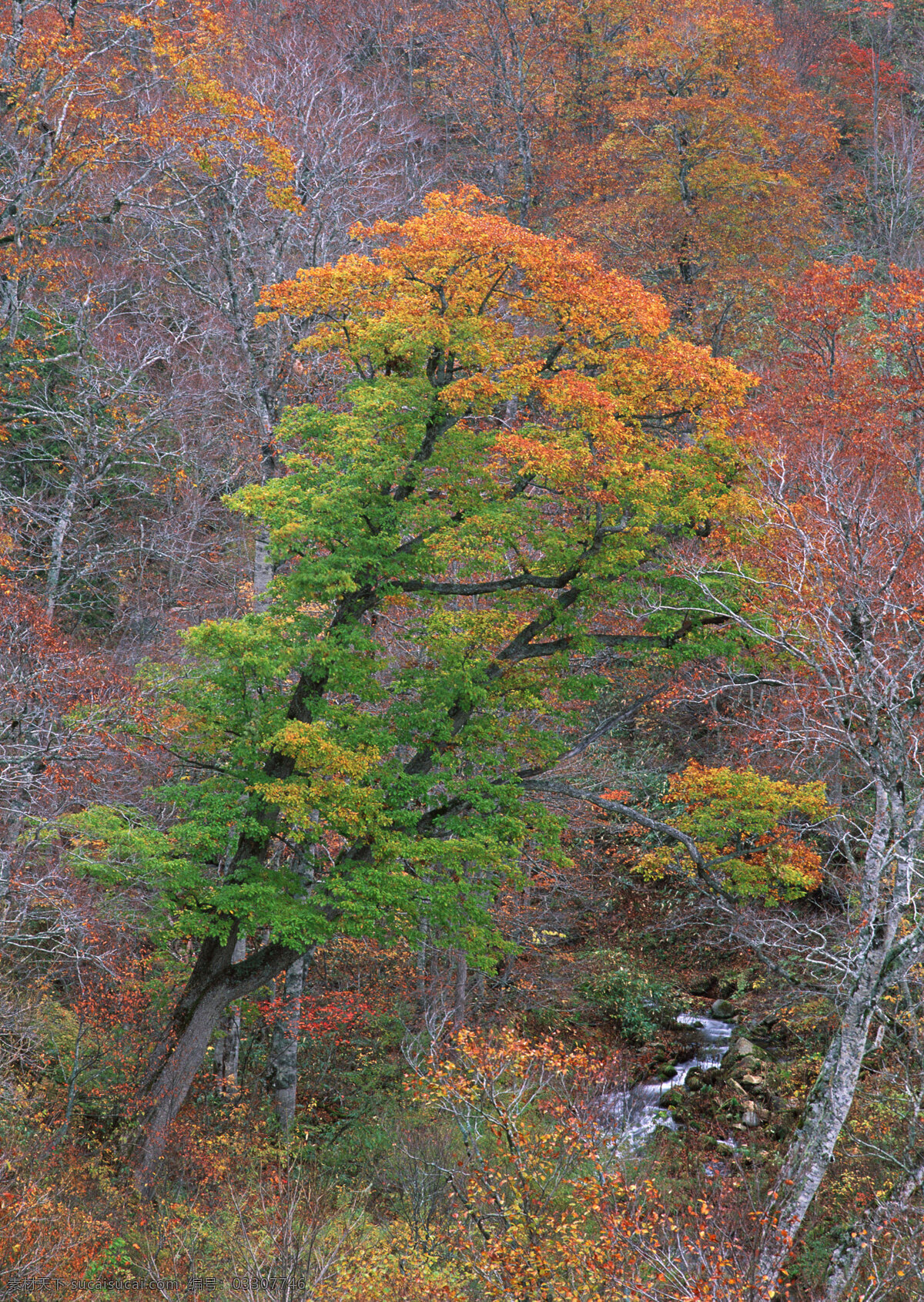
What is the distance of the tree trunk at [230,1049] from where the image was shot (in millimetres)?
14188

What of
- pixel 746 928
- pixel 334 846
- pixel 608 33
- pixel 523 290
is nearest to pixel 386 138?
pixel 608 33

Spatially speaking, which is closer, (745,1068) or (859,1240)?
(859,1240)

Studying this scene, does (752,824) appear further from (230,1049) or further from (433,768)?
(230,1049)

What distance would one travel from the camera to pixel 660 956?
20703mm

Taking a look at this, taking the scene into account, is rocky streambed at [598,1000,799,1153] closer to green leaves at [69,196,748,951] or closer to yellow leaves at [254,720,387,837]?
green leaves at [69,196,748,951]

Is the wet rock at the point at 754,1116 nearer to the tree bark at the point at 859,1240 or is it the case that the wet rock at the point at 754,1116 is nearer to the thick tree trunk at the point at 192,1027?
the tree bark at the point at 859,1240

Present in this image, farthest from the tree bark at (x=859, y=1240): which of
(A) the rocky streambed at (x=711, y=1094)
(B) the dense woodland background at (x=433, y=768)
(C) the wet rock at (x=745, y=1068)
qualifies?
(C) the wet rock at (x=745, y=1068)

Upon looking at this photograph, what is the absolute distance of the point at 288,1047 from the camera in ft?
47.2

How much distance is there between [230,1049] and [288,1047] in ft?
4.08

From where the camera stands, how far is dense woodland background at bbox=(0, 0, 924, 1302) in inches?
374

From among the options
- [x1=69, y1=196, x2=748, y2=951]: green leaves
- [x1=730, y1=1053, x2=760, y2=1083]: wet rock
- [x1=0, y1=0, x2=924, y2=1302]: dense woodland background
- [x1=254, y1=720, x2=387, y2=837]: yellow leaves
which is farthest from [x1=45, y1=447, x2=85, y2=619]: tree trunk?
[x1=730, y1=1053, x2=760, y2=1083]: wet rock

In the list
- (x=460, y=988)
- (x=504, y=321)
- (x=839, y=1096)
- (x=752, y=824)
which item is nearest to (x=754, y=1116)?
(x=460, y=988)

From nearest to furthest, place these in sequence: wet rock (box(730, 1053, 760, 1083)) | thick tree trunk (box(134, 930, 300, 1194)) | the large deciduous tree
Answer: the large deciduous tree < thick tree trunk (box(134, 930, 300, 1194)) < wet rock (box(730, 1053, 760, 1083))

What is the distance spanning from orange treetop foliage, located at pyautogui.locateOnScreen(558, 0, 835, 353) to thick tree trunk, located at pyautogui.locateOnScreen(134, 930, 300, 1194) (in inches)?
670
